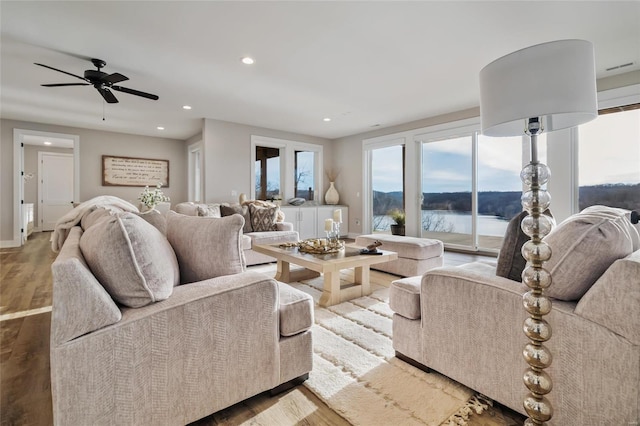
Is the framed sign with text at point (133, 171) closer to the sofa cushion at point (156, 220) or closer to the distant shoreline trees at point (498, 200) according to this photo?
the distant shoreline trees at point (498, 200)

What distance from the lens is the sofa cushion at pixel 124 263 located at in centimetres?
107

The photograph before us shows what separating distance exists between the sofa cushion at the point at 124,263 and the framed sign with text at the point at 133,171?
6.61 m

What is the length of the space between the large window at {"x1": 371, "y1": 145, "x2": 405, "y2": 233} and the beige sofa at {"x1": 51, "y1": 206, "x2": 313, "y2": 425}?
5.22 m

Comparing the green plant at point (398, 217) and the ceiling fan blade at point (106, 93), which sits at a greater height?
the ceiling fan blade at point (106, 93)

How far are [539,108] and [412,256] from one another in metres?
2.59

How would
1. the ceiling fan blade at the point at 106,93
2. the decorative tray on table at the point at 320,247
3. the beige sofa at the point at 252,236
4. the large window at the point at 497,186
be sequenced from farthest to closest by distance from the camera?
the large window at the point at 497,186
the beige sofa at the point at 252,236
the ceiling fan blade at the point at 106,93
the decorative tray on table at the point at 320,247

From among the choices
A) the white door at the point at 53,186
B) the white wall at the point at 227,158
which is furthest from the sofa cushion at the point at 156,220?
the white door at the point at 53,186

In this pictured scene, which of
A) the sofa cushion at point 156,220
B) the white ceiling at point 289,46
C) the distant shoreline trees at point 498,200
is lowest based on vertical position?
the sofa cushion at point 156,220

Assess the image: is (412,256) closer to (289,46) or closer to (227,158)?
(289,46)

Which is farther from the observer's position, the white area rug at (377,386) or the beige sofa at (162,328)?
→ the white area rug at (377,386)

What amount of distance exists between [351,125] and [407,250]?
3.50 m

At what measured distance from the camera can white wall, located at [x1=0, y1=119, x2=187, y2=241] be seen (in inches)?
222

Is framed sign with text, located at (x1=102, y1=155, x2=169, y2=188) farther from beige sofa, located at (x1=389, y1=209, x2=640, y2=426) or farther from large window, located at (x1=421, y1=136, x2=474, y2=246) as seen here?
beige sofa, located at (x1=389, y1=209, x2=640, y2=426)

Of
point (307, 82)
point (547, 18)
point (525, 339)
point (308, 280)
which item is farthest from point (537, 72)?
point (307, 82)
